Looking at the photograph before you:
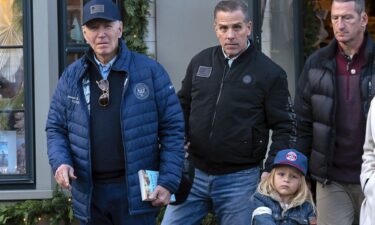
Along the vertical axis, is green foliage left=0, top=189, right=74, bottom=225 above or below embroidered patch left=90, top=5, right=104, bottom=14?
below

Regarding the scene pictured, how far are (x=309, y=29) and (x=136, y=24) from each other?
5.56 feet

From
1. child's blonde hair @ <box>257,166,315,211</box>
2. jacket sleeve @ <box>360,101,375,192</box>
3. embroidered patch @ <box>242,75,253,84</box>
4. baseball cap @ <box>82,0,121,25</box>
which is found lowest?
child's blonde hair @ <box>257,166,315,211</box>

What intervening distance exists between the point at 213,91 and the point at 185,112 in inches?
12.5

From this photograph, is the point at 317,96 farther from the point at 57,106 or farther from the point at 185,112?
the point at 57,106

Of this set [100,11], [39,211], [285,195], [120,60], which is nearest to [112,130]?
[120,60]

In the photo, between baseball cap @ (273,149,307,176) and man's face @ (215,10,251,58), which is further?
man's face @ (215,10,251,58)

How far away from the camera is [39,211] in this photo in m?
7.54

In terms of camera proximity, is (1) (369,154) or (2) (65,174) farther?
(2) (65,174)

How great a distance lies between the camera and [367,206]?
4.54m

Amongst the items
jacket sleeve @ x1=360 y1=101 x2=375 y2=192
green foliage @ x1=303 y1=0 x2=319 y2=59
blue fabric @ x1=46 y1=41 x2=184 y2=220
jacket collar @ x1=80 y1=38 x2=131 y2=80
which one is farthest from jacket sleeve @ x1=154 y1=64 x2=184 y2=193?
green foliage @ x1=303 y1=0 x2=319 y2=59

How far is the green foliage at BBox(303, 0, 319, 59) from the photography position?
8070 mm

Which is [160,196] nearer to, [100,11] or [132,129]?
[132,129]

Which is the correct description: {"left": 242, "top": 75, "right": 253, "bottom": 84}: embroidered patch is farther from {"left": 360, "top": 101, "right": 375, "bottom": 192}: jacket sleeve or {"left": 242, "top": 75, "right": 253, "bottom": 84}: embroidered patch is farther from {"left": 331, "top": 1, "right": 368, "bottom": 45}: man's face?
{"left": 360, "top": 101, "right": 375, "bottom": 192}: jacket sleeve

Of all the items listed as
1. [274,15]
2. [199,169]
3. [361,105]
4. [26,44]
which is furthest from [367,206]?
[26,44]
